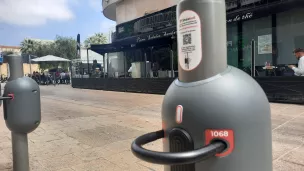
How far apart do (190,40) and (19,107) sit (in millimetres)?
2381

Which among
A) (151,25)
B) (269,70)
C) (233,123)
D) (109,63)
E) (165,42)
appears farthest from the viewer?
(109,63)

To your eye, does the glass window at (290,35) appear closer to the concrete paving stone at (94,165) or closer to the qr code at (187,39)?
the concrete paving stone at (94,165)

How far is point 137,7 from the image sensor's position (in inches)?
856

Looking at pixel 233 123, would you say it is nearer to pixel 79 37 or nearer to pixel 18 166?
pixel 18 166

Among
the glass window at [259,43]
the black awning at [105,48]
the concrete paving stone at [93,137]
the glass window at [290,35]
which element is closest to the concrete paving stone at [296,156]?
the concrete paving stone at [93,137]

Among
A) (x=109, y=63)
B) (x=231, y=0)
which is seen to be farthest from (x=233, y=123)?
(x=109, y=63)

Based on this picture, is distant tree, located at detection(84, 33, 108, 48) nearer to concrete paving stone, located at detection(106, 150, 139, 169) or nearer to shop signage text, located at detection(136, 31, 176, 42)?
shop signage text, located at detection(136, 31, 176, 42)

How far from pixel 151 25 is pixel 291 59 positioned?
8.14 metres

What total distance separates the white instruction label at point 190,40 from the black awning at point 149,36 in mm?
12153

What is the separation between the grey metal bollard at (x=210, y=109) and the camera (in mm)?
1204

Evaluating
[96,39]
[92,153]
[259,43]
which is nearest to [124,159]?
[92,153]

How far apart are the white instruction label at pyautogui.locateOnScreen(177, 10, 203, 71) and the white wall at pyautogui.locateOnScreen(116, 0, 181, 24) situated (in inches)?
682

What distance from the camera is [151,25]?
51.7 feet

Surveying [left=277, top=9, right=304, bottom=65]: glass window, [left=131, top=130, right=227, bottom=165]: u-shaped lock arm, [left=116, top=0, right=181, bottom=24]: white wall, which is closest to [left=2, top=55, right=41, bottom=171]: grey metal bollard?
[left=131, top=130, right=227, bottom=165]: u-shaped lock arm
